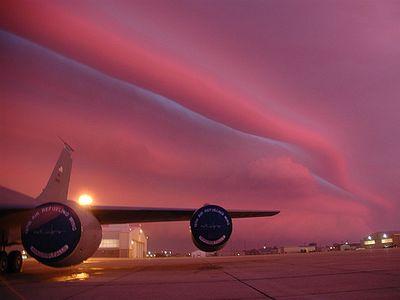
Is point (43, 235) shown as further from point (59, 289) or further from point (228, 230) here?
point (228, 230)

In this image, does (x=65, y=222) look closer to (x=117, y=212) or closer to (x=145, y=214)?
(x=117, y=212)

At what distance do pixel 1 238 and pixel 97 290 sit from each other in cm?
881

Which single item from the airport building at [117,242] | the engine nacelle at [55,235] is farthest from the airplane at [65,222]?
the airport building at [117,242]

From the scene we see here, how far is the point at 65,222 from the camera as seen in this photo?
12289mm

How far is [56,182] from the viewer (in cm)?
1878

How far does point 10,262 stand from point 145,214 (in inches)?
225

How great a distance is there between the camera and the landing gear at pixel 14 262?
16.2 m

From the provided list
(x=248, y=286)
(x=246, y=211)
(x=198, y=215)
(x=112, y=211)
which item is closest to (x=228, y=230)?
(x=198, y=215)

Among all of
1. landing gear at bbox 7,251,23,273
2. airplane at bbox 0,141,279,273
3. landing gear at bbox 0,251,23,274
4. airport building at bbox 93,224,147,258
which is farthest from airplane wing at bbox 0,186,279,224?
airport building at bbox 93,224,147,258

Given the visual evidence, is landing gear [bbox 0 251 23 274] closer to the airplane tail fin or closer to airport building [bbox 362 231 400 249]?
the airplane tail fin

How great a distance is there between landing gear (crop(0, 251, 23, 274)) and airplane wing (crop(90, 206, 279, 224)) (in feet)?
11.6

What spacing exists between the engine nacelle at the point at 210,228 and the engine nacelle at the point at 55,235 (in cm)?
485

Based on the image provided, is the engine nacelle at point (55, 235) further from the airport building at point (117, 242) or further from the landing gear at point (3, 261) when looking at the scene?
the airport building at point (117, 242)

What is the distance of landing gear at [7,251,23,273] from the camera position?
1625 cm
